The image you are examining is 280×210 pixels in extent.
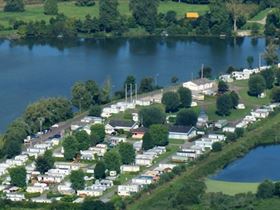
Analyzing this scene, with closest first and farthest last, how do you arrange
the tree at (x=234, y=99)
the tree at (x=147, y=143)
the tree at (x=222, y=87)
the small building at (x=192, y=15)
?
the tree at (x=147, y=143) < the tree at (x=234, y=99) < the tree at (x=222, y=87) < the small building at (x=192, y=15)

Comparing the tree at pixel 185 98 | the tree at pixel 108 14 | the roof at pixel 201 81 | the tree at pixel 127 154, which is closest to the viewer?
the tree at pixel 127 154

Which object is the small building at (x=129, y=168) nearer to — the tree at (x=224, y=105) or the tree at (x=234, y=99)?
the tree at (x=224, y=105)

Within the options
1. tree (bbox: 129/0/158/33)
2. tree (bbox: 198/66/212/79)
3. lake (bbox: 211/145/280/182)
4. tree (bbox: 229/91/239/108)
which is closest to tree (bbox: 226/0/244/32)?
tree (bbox: 129/0/158/33)

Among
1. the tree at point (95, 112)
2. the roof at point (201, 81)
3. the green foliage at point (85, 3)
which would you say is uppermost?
the green foliage at point (85, 3)

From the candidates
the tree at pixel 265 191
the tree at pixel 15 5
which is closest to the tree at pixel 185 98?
the tree at pixel 265 191

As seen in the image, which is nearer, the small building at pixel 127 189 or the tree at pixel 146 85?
the small building at pixel 127 189

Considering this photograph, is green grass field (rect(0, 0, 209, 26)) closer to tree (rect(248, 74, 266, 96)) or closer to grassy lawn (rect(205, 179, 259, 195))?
tree (rect(248, 74, 266, 96))

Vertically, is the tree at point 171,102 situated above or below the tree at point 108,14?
below
